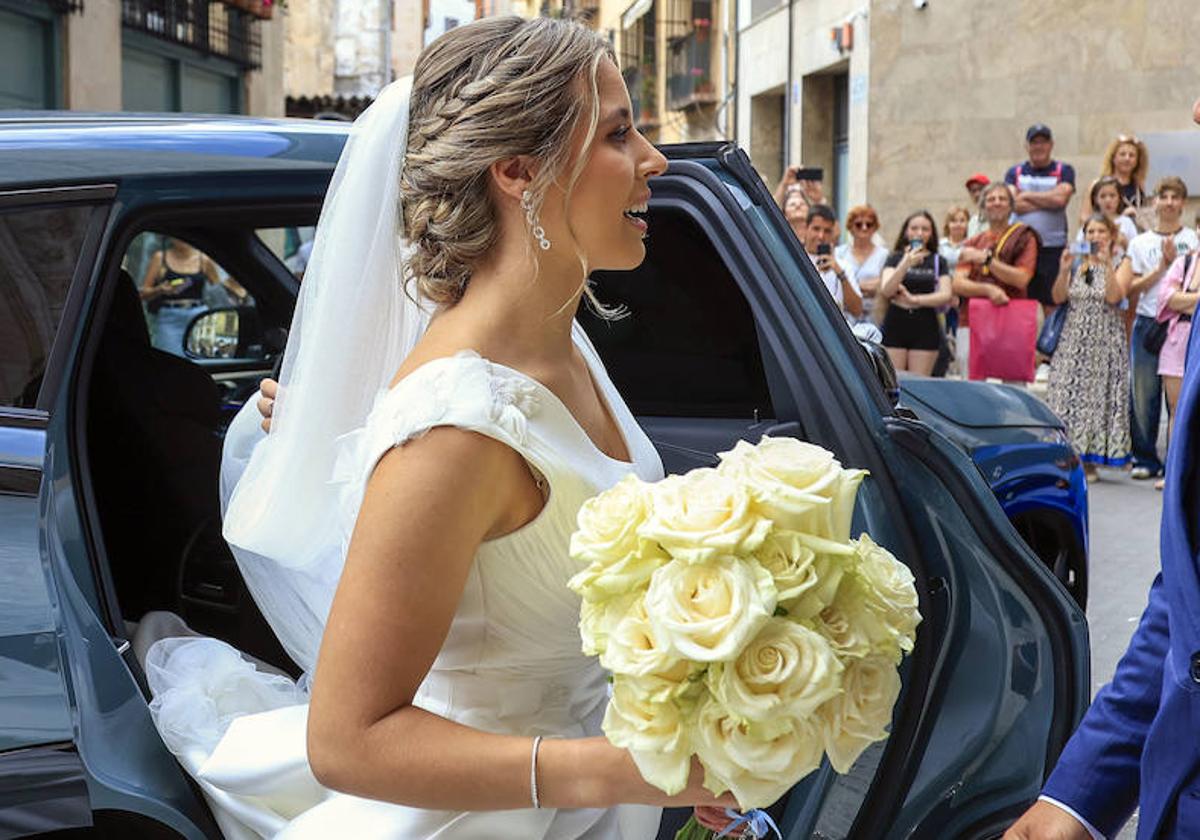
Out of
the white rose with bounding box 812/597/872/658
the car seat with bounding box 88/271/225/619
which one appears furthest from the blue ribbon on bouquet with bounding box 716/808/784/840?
the car seat with bounding box 88/271/225/619

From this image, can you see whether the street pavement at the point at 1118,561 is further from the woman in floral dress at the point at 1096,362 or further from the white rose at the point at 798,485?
the white rose at the point at 798,485

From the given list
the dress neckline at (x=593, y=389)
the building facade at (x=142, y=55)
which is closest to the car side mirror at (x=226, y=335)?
the dress neckline at (x=593, y=389)

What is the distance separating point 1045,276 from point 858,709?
9728 millimetres

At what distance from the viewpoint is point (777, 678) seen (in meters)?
1.34

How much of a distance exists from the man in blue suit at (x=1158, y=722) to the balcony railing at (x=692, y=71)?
95.1 ft

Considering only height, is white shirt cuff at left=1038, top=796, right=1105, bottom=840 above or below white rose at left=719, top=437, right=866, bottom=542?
below

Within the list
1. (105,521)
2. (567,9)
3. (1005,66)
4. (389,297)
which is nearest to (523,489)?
(389,297)

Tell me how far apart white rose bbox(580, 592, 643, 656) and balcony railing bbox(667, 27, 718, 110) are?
29.2m

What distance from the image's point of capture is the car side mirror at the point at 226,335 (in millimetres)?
4266

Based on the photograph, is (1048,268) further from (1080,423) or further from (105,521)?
(105,521)

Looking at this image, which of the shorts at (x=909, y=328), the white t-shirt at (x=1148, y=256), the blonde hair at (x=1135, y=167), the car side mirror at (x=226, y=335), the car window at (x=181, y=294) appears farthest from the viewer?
the blonde hair at (x=1135, y=167)

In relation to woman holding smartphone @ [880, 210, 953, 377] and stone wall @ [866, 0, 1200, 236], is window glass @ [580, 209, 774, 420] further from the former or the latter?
stone wall @ [866, 0, 1200, 236]

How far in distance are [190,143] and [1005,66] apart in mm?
17272

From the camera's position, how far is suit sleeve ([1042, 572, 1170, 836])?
5.41 feet
